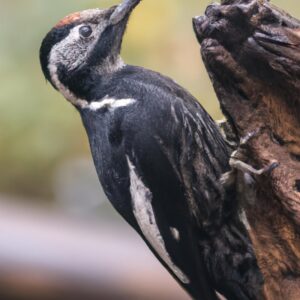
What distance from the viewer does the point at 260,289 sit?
3182 millimetres

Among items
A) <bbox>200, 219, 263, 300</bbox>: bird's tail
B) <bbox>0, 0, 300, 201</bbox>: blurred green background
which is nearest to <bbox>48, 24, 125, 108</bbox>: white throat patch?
<bbox>200, 219, 263, 300</bbox>: bird's tail

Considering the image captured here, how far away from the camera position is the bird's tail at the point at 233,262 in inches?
126

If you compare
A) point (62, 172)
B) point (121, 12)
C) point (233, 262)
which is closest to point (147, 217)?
point (233, 262)

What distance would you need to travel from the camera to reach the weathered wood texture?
2.59m

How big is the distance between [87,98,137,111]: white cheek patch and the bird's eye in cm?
29

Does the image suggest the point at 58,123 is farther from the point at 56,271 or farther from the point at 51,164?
Answer: the point at 56,271

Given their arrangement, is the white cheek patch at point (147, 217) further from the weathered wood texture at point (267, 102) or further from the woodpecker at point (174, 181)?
the weathered wood texture at point (267, 102)

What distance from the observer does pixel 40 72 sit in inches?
221

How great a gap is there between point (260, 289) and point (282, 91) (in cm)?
84

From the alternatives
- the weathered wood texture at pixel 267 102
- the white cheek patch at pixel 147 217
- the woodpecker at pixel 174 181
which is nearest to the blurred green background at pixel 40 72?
the woodpecker at pixel 174 181

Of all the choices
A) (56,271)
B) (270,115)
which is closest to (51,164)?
(56,271)

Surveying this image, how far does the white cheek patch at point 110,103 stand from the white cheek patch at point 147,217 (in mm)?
206

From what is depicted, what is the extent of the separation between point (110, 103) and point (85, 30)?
1.23 ft

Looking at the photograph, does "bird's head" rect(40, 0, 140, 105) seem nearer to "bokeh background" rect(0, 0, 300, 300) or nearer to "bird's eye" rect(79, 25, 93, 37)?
"bird's eye" rect(79, 25, 93, 37)
